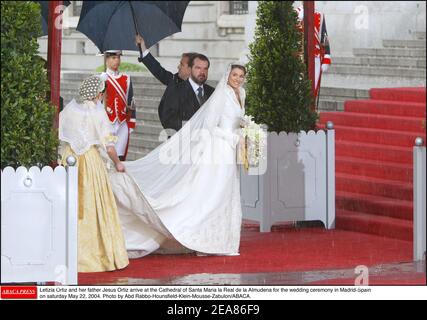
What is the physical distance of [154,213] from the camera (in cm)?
1423

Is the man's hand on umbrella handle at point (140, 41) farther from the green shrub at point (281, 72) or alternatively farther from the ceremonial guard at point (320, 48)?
the ceremonial guard at point (320, 48)

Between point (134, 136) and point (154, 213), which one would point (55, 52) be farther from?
point (134, 136)

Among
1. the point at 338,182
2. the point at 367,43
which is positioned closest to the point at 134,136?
the point at 367,43

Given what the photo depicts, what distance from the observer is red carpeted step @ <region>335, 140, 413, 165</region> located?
17516 mm

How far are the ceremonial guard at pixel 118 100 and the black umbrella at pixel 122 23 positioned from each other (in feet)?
0.91

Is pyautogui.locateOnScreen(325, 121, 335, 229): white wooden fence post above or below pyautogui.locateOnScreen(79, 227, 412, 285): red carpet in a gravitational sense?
above

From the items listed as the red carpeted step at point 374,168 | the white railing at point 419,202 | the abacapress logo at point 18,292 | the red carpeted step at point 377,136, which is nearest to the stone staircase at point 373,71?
the red carpeted step at point 377,136

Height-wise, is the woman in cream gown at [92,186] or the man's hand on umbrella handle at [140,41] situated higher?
the man's hand on umbrella handle at [140,41]

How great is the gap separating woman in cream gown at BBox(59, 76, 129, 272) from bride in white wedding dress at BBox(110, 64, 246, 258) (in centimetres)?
57

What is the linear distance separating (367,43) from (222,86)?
9324mm

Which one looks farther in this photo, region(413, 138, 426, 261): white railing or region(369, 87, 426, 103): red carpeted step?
region(369, 87, 426, 103): red carpeted step

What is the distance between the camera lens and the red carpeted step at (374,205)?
15971 mm

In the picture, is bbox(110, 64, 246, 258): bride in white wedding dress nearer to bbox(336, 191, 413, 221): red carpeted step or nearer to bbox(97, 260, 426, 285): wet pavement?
bbox(97, 260, 426, 285): wet pavement

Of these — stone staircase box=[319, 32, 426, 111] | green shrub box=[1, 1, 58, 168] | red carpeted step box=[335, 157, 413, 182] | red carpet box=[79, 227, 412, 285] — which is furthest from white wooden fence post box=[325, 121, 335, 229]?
green shrub box=[1, 1, 58, 168]
